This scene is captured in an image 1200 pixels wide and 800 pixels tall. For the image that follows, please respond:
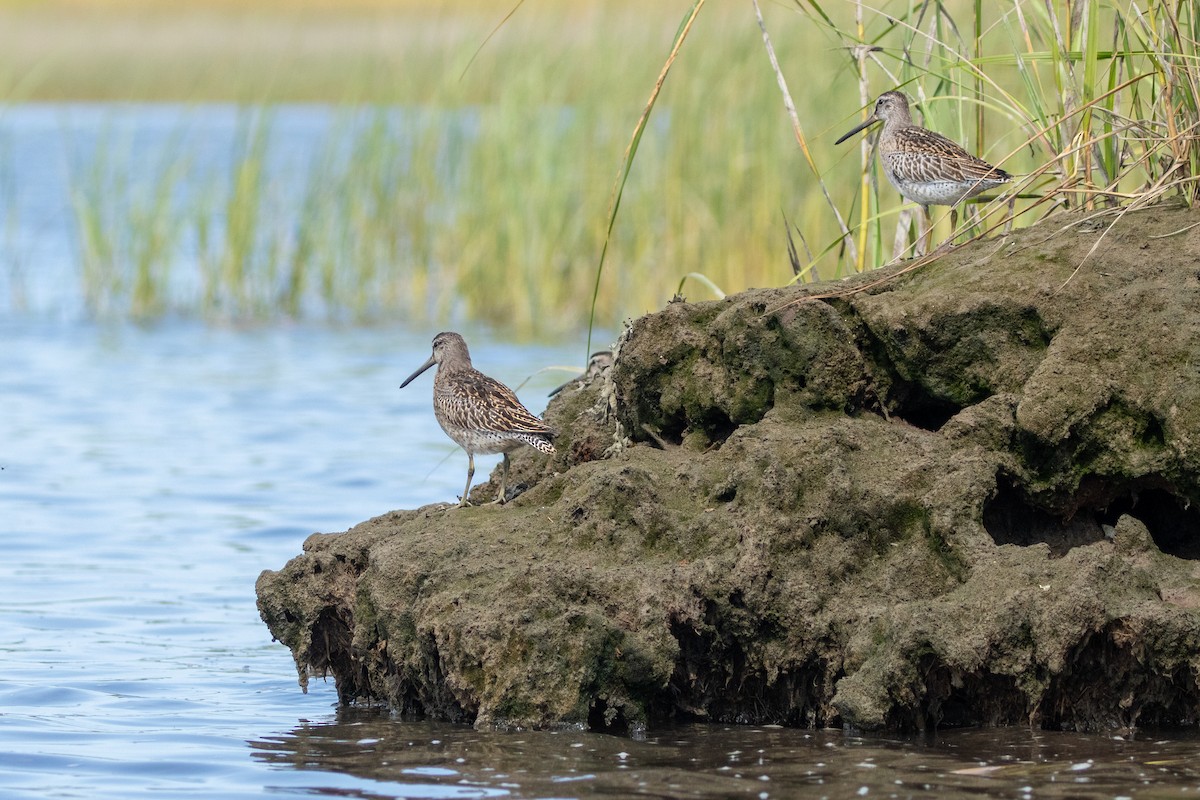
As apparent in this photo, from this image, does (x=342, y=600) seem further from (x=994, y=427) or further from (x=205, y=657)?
(x=994, y=427)

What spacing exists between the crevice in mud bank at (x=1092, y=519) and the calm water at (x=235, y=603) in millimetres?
795

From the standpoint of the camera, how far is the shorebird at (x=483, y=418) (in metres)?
6.73

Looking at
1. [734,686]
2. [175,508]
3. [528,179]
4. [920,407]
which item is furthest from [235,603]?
[528,179]

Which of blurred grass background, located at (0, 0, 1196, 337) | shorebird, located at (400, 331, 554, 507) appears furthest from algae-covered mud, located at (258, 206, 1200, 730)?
blurred grass background, located at (0, 0, 1196, 337)

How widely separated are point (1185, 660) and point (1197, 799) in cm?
62

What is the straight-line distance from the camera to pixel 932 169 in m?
6.99

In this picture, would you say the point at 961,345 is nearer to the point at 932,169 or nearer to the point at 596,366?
the point at 932,169

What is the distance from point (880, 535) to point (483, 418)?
1961 millimetres

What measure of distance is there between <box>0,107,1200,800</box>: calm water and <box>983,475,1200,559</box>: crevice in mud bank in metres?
0.80

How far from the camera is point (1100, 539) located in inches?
229

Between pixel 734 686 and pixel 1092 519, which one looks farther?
pixel 1092 519

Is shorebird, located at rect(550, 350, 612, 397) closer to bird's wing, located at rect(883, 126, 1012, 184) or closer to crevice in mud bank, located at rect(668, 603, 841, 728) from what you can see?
bird's wing, located at rect(883, 126, 1012, 184)

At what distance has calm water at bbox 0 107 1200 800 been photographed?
5.05m

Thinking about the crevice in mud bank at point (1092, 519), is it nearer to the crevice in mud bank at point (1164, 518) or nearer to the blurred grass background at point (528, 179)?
the crevice in mud bank at point (1164, 518)
